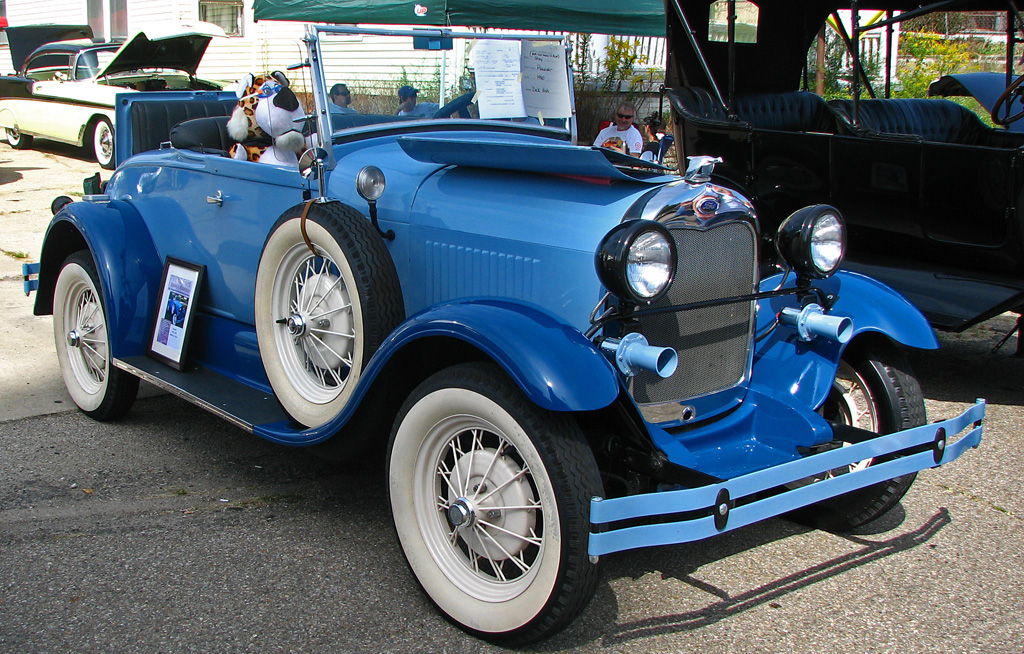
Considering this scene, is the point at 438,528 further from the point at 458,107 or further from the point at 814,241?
the point at 458,107

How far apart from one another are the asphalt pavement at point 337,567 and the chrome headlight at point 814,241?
0.96m

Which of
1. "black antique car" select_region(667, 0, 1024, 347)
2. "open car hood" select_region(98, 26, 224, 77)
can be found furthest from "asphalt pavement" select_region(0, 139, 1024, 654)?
"open car hood" select_region(98, 26, 224, 77)

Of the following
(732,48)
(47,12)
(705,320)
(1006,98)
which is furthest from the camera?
(47,12)

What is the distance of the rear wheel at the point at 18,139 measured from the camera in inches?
579

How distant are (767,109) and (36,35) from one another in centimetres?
1600

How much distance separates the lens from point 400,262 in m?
3.20

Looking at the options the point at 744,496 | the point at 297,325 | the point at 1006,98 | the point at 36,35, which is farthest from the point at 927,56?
the point at 36,35

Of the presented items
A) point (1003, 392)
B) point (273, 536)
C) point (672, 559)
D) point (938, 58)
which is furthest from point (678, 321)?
point (938, 58)

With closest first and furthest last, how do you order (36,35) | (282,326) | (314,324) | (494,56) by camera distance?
(314,324) → (282,326) → (494,56) → (36,35)

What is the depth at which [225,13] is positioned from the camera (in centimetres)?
1830

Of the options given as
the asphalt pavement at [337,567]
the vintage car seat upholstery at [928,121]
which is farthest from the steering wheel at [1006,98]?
the asphalt pavement at [337,567]

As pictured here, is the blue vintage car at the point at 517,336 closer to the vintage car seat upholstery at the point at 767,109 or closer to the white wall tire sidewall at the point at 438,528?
the white wall tire sidewall at the point at 438,528

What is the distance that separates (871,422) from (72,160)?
13471 millimetres

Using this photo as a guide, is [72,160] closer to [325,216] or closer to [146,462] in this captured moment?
[146,462]
